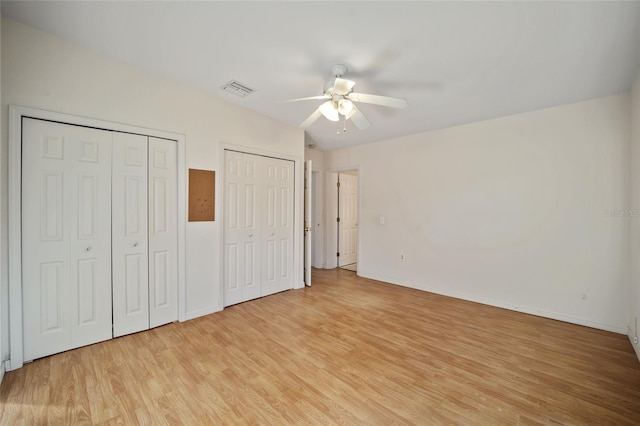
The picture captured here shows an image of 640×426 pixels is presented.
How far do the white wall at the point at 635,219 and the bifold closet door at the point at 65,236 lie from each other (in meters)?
5.02

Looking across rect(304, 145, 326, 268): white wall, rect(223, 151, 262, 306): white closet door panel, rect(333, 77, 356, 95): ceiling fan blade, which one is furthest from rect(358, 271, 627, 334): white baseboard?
rect(333, 77, 356, 95): ceiling fan blade

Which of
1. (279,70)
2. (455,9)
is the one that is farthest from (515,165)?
(279,70)

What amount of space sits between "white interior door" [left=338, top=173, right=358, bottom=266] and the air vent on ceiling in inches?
123

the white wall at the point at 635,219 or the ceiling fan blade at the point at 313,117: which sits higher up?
the ceiling fan blade at the point at 313,117

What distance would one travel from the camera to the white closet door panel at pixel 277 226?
155 inches

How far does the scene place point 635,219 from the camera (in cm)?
260

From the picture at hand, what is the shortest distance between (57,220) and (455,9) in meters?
3.58

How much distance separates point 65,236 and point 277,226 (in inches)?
93.7

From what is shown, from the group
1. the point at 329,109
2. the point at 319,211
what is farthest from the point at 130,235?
the point at 319,211

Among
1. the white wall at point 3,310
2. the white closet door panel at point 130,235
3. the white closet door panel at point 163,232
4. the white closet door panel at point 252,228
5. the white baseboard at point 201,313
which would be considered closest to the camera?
the white wall at point 3,310

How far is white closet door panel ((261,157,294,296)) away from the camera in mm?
3943

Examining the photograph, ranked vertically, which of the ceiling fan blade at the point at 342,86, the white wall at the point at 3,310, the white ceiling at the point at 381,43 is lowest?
the white wall at the point at 3,310

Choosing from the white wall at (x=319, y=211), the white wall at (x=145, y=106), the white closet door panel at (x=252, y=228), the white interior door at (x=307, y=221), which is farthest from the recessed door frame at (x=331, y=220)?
the white closet door panel at (x=252, y=228)

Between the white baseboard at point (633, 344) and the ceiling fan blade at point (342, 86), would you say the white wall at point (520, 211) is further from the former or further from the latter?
the ceiling fan blade at point (342, 86)
